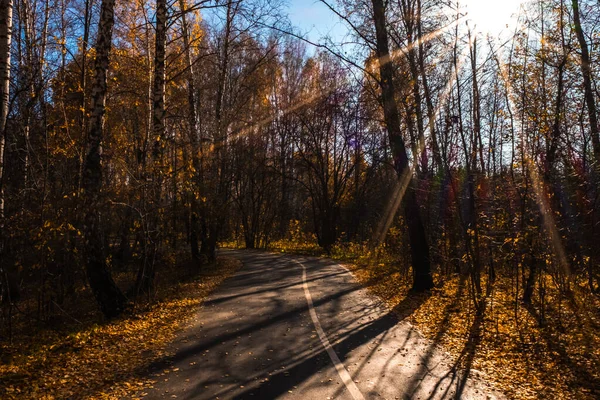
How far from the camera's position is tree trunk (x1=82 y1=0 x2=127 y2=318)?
8.60 m

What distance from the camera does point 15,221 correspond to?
326 inches

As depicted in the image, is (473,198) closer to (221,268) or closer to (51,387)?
(51,387)

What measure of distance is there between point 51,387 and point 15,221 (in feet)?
13.6

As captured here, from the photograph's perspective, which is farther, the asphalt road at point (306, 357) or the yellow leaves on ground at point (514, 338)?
the yellow leaves on ground at point (514, 338)

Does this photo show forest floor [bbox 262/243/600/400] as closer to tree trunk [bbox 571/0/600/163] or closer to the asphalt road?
the asphalt road

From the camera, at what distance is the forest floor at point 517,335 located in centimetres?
588

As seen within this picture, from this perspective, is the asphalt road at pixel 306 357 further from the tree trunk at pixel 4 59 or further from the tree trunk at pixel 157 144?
the tree trunk at pixel 4 59

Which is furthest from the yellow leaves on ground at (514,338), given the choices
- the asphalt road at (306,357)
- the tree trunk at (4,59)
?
the tree trunk at (4,59)

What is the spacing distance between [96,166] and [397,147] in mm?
8080

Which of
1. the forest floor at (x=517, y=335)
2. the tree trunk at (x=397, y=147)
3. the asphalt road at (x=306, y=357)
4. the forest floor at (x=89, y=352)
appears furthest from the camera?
the tree trunk at (x=397, y=147)

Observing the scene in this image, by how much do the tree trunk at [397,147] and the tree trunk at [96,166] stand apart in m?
7.24

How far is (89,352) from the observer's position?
7.10 metres

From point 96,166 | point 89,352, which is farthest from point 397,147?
point 89,352

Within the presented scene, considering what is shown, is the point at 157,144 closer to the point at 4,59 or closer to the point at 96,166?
the point at 96,166
